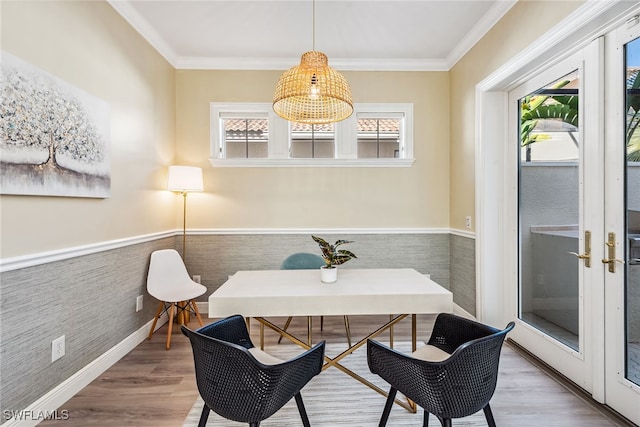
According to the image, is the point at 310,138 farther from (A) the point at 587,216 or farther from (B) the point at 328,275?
(A) the point at 587,216

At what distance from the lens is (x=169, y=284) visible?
2896 millimetres

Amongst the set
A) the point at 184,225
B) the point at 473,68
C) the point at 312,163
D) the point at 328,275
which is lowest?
the point at 328,275

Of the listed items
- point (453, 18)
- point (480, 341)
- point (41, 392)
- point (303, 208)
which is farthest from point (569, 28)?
point (41, 392)

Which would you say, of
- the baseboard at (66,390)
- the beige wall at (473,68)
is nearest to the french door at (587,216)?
the beige wall at (473,68)

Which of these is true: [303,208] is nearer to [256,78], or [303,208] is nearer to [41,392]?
[256,78]

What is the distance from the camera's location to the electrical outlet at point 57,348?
1.80 metres

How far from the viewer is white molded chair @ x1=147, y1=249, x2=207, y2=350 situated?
2666 mm

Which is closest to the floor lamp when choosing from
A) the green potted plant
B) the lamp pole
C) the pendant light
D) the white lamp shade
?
the white lamp shade

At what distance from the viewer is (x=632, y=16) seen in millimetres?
1612

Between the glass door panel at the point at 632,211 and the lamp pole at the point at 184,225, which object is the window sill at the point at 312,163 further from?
the glass door panel at the point at 632,211

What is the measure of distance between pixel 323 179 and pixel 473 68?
1.87 m

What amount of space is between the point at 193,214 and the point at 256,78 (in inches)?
67.3

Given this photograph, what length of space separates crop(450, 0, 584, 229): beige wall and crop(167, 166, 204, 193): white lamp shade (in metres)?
2.78

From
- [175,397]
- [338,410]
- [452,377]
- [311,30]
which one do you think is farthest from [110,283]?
[311,30]
